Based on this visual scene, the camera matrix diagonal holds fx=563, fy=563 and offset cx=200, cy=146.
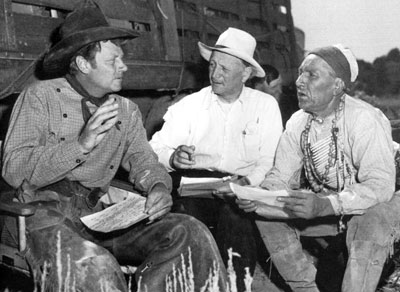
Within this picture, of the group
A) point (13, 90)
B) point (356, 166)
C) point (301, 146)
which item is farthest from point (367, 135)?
Answer: point (13, 90)

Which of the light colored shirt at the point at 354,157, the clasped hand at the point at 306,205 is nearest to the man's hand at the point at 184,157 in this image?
the light colored shirt at the point at 354,157

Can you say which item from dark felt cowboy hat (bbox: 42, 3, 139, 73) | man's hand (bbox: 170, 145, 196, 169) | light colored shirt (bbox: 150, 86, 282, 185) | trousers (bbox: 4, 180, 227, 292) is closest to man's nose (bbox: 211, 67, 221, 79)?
light colored shirt (bbox: 150, 86, 282, 185)

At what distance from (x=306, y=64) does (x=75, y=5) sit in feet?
7.44

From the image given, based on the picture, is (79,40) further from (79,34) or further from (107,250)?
(107,250)

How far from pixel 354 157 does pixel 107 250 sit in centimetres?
179

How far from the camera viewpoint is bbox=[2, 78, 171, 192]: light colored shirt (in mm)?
3168

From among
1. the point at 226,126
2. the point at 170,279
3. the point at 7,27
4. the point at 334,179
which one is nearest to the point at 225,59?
the point at 226,126

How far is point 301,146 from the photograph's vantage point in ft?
13.5

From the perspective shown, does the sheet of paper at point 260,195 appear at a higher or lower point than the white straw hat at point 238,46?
lower

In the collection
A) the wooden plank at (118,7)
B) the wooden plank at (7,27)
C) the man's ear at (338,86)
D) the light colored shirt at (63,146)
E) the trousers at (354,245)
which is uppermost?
the wooden plank at (118,7)

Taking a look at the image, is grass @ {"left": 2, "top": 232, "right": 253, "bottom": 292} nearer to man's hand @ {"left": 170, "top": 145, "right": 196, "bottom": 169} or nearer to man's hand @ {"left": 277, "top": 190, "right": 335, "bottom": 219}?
man's hand @ {"left": 277, "top": 190, "right": 335, "bottom": 219}

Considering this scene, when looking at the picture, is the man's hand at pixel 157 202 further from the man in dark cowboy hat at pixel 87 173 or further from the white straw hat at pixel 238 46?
the white straw hat at pixel 238 46

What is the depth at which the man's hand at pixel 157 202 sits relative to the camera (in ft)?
11.0

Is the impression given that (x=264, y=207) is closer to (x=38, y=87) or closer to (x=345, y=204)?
(x=345, y=204)
